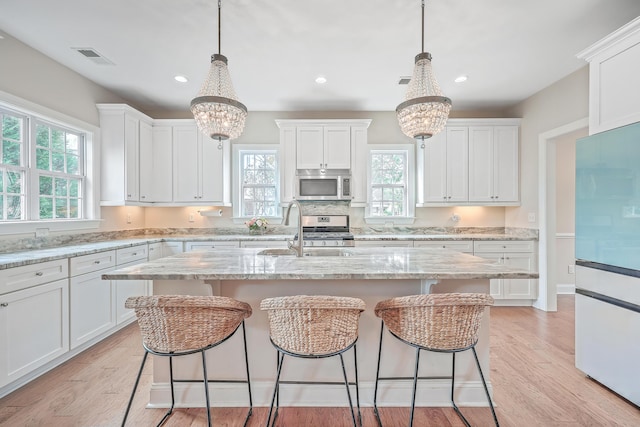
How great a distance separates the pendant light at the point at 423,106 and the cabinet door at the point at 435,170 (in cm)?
244

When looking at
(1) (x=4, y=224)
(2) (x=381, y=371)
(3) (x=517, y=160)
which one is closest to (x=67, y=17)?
(1) (x=4, y=224)

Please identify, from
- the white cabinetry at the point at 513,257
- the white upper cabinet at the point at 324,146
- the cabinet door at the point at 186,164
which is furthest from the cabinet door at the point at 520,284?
the cabinet door at the point at 186,164

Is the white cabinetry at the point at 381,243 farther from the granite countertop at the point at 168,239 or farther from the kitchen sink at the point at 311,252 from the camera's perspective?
the kitchen sink at the point at 311,252

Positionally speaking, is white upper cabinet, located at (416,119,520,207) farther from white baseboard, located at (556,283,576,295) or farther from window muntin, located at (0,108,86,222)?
window muntin, located at (0,108,86,222)

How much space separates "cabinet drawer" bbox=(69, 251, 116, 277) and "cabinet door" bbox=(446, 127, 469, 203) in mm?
4222

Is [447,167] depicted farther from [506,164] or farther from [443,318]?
[443,318]

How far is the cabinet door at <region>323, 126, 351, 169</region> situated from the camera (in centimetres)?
412

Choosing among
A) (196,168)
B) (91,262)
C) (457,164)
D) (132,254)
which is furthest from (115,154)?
(457,164)

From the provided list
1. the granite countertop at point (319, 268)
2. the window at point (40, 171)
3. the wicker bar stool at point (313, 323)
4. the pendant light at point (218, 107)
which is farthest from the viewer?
the window at point (40, 171)

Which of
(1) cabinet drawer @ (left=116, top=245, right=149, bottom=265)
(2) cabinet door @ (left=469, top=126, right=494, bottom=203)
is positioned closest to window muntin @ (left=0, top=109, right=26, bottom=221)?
(1) cabinet drawer @ (left=116, top=245, right=149, bottom=265)

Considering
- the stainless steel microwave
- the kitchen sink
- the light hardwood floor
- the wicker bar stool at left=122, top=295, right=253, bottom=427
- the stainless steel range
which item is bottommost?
the light hardwood floor

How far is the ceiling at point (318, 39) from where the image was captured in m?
2.21

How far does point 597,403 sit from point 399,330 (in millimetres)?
1633

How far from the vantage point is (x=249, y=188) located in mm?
4496
